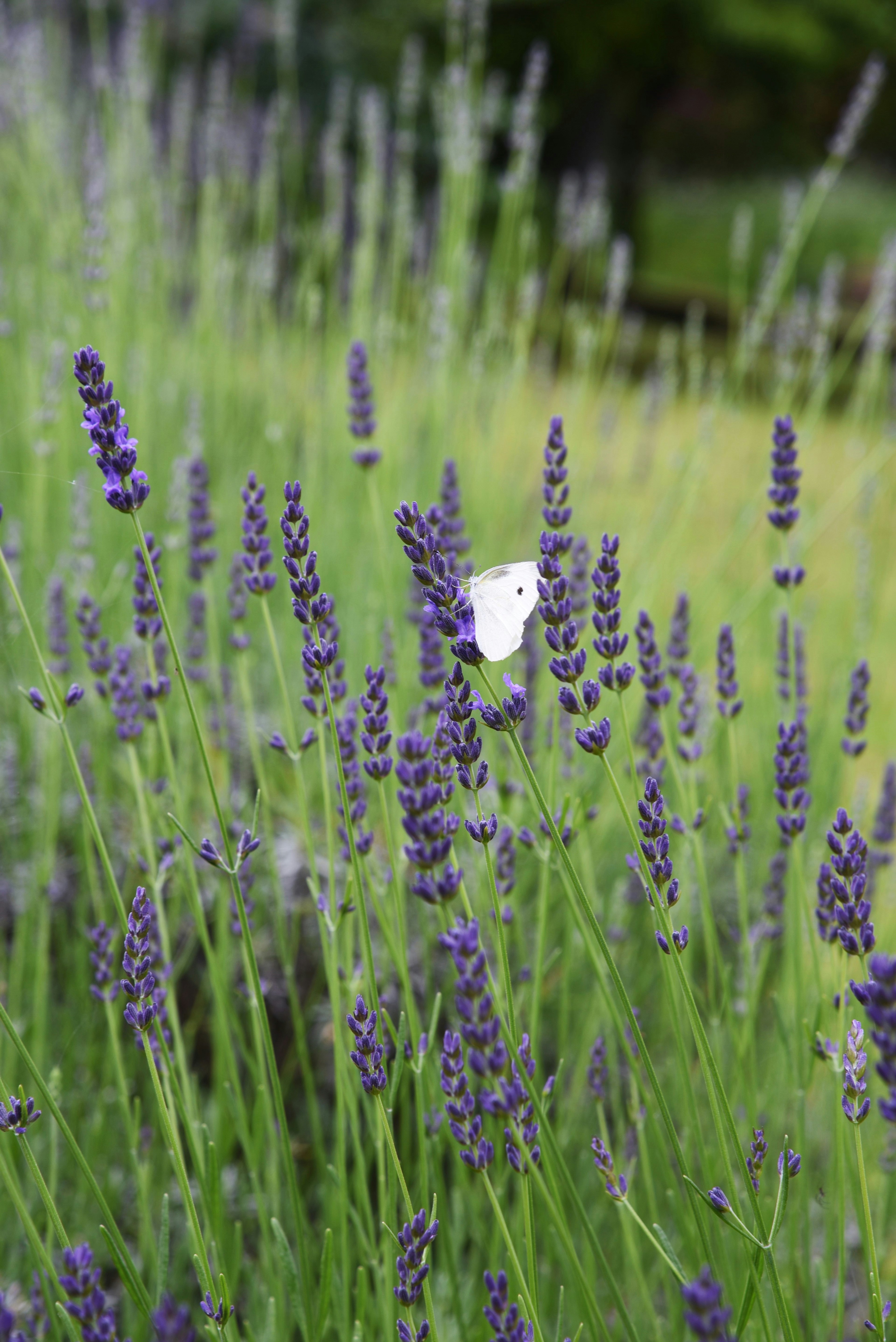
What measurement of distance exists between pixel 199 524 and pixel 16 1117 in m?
0.83

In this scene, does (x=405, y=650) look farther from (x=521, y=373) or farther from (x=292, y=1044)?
(x=521, y=373)

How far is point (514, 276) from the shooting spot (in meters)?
3.31

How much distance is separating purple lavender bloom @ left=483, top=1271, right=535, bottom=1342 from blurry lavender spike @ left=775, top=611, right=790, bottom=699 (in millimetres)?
843

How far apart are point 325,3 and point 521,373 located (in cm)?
800

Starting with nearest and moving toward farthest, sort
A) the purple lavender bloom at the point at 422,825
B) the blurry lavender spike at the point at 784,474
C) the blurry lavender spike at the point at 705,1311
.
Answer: the blurry lavender spike at the point at 705,1311 < the purple lavender bloom at the point at 422,825 < the blurry lavender spike at the point at 784,474

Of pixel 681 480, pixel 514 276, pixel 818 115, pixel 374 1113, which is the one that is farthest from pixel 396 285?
pixel 818 115

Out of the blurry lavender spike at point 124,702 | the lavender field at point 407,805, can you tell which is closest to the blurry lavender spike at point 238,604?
the lavender field at point 407,805

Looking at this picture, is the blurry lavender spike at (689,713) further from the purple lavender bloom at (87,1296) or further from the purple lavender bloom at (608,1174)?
the purple lavender bloom at (87,1296)

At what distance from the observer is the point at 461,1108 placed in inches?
28.2

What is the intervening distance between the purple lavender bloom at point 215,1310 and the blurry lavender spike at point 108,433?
65cm

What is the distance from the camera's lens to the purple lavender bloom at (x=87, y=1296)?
2.23 feet

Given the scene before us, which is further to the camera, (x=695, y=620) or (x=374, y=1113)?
(x=695, y=620)

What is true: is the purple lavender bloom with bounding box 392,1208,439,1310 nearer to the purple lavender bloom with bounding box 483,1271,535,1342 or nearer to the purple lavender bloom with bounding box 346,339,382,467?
the purple lavender bloom with bounding box 483,1271,535,1342

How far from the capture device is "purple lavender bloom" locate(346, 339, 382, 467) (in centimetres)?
135
